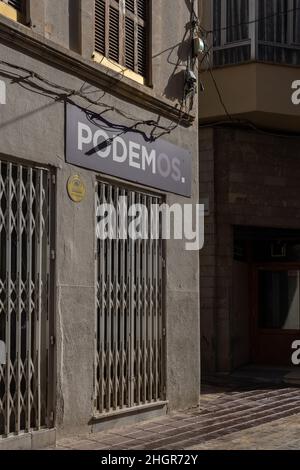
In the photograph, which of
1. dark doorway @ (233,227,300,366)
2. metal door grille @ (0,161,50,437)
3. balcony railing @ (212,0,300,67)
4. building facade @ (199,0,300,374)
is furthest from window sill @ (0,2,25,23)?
dark doorway @ (233,227,300,366)

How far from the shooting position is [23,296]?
723cm

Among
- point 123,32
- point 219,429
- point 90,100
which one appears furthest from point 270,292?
point 90,100

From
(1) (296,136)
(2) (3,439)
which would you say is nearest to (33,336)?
(2) (3,439)

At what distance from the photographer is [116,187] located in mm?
8812

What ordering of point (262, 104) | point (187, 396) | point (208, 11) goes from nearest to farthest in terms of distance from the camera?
point (187, 396), point (262, 104), point (208, 11)

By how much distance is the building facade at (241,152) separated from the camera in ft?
43.4

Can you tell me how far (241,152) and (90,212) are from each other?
6.34 meters

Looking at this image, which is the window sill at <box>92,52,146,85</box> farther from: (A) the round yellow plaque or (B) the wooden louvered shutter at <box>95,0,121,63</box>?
(A) the round yellow plaque

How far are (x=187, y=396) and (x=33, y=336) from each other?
3359 millimetres

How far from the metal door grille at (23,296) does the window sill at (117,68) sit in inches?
70.6

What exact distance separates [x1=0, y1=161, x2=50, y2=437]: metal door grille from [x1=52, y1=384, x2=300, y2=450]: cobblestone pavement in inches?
27.1

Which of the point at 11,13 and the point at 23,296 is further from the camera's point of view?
the point at 11,13

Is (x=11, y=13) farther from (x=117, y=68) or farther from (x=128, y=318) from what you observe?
(x=128, y=318)
